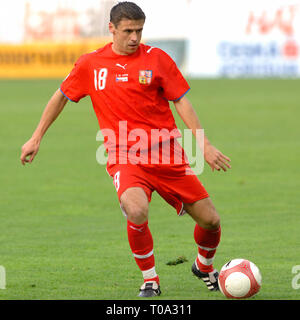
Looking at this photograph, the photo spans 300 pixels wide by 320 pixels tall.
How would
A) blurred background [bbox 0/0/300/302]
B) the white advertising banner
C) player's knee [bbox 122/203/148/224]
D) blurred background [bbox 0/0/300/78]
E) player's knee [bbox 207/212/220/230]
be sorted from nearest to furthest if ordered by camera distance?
player's knee [bbox 122/203/148/224]
player's knee [bbox 207/212/220/230]
blurred background [bbox 0/0/300/302]
the white advertising banner
blurred background [bbox 0/0/300/78]

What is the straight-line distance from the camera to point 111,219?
32.9 feet

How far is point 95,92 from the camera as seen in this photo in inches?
266

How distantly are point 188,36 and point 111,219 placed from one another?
29.3m

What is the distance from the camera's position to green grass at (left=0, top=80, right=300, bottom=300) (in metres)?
7.08

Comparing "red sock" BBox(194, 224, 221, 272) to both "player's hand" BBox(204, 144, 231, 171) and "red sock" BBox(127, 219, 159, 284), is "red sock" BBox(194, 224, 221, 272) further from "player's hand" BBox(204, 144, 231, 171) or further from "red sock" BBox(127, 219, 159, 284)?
"player's hand" BBox(204, 144, 231, 171)

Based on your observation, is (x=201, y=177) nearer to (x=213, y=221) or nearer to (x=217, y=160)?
(x=213, y=221)

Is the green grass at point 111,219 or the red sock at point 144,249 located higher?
the red sock at point 144,249

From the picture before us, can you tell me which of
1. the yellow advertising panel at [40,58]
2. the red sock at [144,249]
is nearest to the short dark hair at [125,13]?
the red sock at [144,249]

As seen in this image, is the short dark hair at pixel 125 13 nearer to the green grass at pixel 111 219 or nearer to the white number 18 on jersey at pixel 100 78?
the white number 18 on jersey at pixel 100 78

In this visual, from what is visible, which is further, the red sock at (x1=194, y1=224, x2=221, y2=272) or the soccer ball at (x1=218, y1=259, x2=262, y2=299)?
the red sock at (x1=194, y1=224, x2=221, y2=272)

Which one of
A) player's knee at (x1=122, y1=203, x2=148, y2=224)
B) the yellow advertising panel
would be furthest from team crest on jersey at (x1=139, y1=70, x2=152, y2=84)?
the yellow advertising panel

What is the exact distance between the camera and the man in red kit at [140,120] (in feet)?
21.6

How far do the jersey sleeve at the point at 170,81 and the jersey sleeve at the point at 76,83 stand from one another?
614 millimetres

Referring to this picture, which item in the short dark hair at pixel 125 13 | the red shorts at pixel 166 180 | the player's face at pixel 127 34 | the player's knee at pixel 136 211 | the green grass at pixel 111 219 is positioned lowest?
the green grass at pixel 111 219
